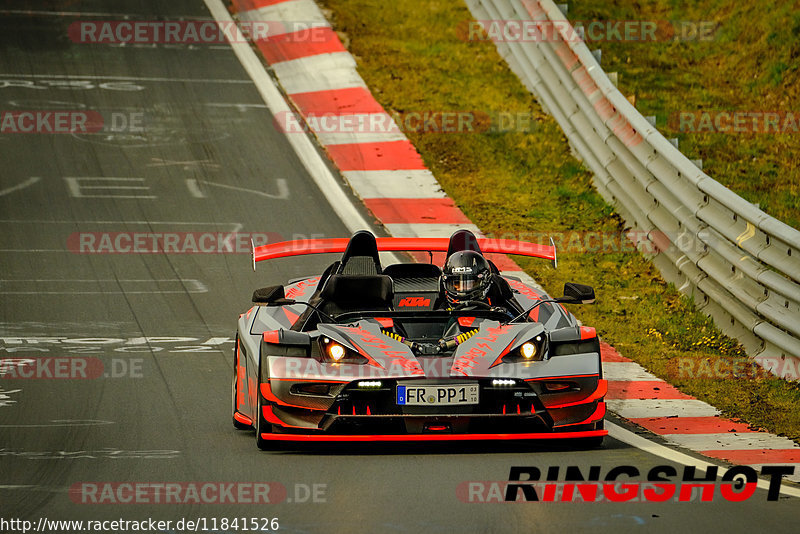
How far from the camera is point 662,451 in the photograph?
7.97 m

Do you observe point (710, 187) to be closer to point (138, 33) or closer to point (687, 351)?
point (687, 351)

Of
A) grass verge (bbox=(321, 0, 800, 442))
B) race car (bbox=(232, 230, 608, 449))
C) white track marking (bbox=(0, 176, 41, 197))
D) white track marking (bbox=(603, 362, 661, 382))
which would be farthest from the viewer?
white track marking (bbox=(0, 176, 41, 197))

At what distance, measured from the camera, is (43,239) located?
13695mm

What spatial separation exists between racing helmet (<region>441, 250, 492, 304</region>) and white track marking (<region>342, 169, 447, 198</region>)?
6169 millimetres

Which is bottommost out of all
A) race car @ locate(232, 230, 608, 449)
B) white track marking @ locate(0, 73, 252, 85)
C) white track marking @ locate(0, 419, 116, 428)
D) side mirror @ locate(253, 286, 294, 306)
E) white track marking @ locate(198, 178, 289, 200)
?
white track marking @ locate(0, 419, 116, 428)

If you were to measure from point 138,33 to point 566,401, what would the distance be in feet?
46.5

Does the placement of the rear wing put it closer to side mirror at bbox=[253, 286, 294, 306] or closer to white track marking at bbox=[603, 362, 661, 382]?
side mirror at bbox=[253, 286, 294, 306]

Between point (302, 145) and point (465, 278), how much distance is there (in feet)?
26.4

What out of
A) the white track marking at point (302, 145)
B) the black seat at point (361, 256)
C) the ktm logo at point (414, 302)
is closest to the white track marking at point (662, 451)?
the ktm logo at point (414, 302)

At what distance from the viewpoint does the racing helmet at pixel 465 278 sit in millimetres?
8719

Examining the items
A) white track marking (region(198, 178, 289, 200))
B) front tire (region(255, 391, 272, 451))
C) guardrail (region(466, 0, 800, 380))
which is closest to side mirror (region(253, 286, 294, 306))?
front tire (region(255, 391, 272, 451))

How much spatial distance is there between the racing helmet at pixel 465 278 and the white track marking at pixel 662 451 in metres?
1.26

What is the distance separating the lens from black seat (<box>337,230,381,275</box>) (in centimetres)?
935

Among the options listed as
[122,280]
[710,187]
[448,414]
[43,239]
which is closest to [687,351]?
[710,187]
